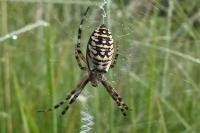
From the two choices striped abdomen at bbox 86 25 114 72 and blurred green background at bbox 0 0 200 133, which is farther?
blurred green background at bbox 0 0 200 133

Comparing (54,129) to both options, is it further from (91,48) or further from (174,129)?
(174,129)

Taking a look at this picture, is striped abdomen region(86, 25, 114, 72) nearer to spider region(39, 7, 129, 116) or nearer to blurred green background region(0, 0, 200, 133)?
spider region(39, 7, 129, 116)

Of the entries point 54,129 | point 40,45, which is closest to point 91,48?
point 54,129

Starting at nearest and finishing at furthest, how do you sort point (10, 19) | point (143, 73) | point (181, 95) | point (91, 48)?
1. point (91, 48)
2. point (181, 95)
3. point (143, 73)
4. point (10, 19)

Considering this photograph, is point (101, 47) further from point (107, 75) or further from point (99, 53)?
point (107, 75)

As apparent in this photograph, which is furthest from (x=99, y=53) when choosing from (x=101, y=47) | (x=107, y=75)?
(x=107, y=75)

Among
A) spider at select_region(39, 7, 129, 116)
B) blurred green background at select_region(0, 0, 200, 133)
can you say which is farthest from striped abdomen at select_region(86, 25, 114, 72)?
blurred green background at select_region(0, 0, 200, 133)

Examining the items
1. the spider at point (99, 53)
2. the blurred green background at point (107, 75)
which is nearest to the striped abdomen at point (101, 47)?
the spider at point (99, 53)
